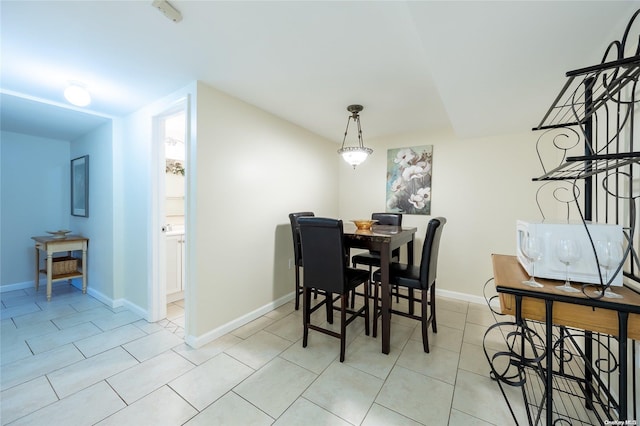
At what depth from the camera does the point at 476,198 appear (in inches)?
125

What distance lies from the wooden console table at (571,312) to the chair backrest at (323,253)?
1039 millimetres

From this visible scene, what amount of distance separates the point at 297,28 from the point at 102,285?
3.75m

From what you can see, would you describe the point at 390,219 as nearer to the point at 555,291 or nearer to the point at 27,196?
the point at 555,291

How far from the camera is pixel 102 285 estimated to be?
3195 millimetres

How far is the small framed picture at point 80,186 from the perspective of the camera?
3.41m

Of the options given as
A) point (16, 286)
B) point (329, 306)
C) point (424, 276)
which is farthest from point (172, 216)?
point (424, 276)

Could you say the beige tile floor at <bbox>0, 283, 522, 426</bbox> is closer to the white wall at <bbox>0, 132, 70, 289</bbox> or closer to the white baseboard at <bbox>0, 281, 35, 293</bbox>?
the white baseboard at <bbox>0, 281, 35, 293</bbox>

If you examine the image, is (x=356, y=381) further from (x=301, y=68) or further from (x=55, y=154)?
(x=55, y=154)

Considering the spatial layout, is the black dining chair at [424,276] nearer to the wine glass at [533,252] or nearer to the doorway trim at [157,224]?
the wine glass at [533,252]

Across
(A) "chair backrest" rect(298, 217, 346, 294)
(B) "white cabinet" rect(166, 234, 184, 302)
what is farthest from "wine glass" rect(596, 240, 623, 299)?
(B) "white cabinet" rect(166, 234, 184, 302)

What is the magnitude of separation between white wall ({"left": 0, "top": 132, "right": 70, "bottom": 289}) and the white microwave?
5.79 m

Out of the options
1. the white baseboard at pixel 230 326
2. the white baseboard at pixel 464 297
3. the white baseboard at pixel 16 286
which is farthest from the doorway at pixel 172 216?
the white baseboard at pixel 464 297

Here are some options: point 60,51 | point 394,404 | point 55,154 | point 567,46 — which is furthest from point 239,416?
point 55,154

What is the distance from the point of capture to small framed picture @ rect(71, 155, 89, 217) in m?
3.41
